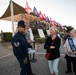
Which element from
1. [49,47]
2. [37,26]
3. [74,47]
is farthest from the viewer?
[37,26]

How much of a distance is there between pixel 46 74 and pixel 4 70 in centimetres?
186

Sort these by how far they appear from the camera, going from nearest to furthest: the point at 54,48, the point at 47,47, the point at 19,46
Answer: the point at 19,46 → the point at 54,48 → the point at 47,47

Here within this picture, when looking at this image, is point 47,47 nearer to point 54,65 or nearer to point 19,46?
point 54,65

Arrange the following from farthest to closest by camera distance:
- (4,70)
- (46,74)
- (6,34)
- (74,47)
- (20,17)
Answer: (20,17) → (6,34) → (4,70) → (46,74) → (74,47)

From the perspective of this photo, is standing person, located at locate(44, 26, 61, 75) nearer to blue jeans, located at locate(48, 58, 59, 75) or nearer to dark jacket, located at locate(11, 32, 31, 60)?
blue jeans, located at locate(48, 58, 59, 75)

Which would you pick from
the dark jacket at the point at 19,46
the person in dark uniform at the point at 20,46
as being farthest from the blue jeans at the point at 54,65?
the dark jacket at the point at 19,46

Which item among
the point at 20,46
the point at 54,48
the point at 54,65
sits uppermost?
the point at 20,46

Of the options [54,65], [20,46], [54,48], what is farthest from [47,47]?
[20,46]

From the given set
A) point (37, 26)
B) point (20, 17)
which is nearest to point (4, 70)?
point (20, 17)

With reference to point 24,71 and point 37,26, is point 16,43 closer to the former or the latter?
point 24,71

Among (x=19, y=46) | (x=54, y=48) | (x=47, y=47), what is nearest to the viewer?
(x=19, y=46)

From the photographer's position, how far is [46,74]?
635 centimetres

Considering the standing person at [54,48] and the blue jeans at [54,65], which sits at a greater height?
the standing person at [54,48]

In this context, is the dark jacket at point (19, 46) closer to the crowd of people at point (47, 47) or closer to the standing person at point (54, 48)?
the crowd of people at point (47, 47)
